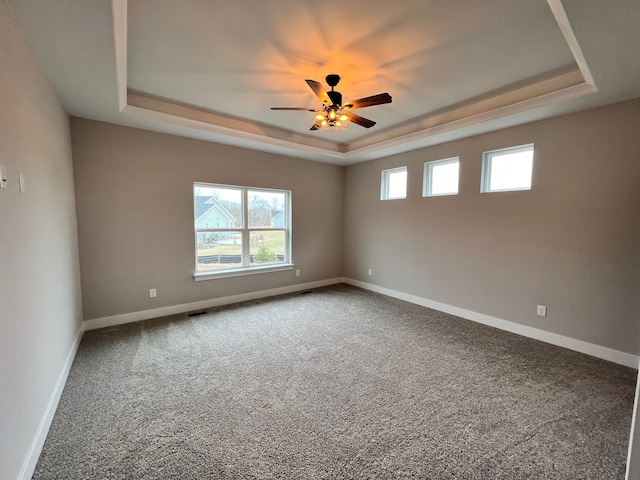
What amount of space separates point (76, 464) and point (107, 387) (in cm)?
78

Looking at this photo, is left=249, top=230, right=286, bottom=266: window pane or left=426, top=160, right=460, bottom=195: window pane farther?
left=249, top=230, right=286, bottom=266: window pane

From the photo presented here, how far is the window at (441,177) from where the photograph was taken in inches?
158

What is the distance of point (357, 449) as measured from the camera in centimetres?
164

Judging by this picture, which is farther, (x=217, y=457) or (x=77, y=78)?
(x=77, y=78)

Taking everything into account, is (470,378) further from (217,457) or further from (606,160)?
(606,160)

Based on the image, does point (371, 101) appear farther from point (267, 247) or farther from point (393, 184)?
point (267, 247)

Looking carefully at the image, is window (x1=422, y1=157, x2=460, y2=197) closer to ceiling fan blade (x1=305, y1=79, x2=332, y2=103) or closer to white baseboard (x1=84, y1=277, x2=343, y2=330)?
ceiling fan blade (x1=305, y1=79, x2=332, y2=103)

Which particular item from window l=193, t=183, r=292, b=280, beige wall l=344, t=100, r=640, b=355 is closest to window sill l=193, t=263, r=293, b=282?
window l=193, t=183, r=292, b=280

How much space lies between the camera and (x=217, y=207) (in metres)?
4.31

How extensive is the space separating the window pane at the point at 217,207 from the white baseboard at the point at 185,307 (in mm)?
1175

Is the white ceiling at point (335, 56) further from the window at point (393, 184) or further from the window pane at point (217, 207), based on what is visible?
the window at point (393, 184)

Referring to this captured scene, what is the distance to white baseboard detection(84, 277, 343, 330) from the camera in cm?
341

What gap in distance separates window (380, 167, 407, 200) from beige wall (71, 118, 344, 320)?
1853mm

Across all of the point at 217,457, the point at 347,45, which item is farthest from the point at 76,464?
the point at 347,45
